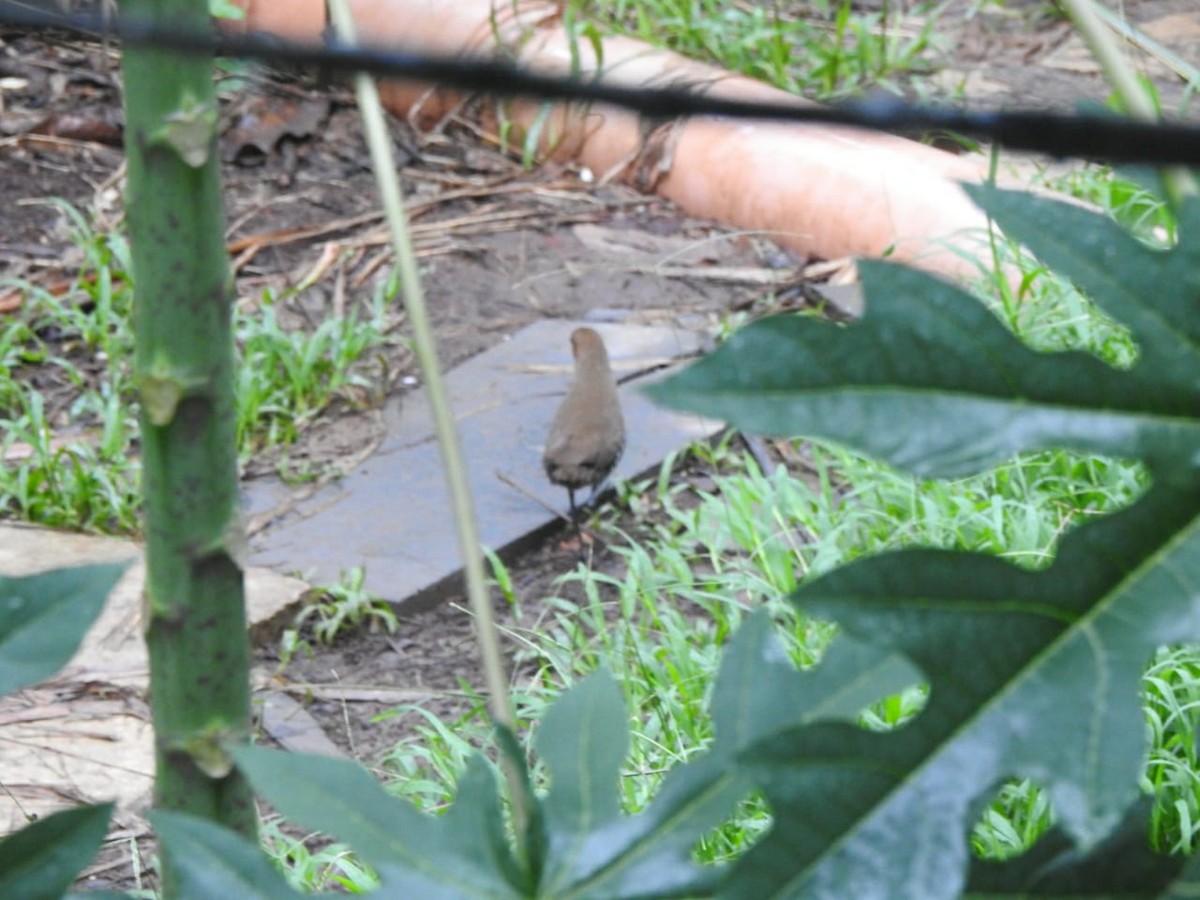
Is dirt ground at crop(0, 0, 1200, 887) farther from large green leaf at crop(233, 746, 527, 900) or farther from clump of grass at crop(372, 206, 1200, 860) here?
large green leaf at crop(233, 746, 527, 900)

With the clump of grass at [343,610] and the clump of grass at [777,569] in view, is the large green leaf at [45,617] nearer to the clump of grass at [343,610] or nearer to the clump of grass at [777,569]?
Result: the clump of grass at [777,569]

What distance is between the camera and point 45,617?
741 millimetres

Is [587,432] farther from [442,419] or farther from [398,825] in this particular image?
[398,825]

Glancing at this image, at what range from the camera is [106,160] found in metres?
5.21

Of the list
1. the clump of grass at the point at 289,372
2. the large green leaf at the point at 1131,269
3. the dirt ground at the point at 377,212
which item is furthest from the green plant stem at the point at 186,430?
the clump of grass at the point at 289,372

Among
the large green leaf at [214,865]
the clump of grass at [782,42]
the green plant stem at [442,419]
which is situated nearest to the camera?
the large green leaf at [214,865]

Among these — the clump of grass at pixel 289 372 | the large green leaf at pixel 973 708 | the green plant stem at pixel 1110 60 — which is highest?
the green plant stem at pixel 1110 60

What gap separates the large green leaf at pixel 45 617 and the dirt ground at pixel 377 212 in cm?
259

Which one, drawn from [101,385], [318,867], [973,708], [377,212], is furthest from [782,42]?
[973,708]

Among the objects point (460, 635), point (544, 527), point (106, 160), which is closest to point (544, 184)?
point (106, 160)

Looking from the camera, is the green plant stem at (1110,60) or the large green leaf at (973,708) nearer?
the large green leaf at (973,708)

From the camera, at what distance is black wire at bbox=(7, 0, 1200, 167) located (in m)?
0.47

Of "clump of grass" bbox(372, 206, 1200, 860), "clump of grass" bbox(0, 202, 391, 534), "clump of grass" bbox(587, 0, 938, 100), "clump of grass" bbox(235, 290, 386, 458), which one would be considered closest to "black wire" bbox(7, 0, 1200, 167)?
"clump of grass" bbox(372, 206, 1200, 860)

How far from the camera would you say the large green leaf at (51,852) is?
721mm
